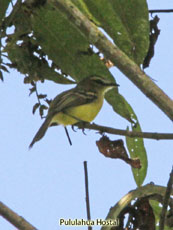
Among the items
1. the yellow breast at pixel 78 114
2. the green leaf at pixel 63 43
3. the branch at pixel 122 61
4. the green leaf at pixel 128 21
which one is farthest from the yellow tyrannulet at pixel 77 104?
the branch at pixel 122 61

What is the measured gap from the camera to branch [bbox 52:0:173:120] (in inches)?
A: 109

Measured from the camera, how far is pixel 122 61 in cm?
292

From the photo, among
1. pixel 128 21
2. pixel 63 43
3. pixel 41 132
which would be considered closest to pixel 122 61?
pixel 128 21

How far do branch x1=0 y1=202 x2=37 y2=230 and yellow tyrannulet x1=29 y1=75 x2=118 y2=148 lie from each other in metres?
2.16

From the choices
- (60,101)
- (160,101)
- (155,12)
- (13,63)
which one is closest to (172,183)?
(160,101)

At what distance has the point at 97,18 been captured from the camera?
3.68 m

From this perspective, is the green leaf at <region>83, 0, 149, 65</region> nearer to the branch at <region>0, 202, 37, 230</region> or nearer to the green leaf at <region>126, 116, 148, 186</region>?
the green leaf at <region>126, 116, 148, 186</region>

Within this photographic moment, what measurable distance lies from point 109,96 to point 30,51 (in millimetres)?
627

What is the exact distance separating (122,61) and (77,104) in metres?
2.55

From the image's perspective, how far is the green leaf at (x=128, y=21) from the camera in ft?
11.8

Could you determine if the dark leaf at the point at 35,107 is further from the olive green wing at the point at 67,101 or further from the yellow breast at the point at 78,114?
the yellow breast at the point at 78,114

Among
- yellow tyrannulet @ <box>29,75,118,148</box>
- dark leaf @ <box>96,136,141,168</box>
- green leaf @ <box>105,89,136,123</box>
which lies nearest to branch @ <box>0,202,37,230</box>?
dark leaf @ <box>96,136,141,168</box>

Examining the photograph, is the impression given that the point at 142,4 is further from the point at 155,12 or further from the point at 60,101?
the point at 60,101

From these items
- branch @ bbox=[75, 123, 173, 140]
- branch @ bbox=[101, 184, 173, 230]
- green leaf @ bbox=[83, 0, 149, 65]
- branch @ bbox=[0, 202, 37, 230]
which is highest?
green leaf @ bbox=[83, 0, 149, 65]
